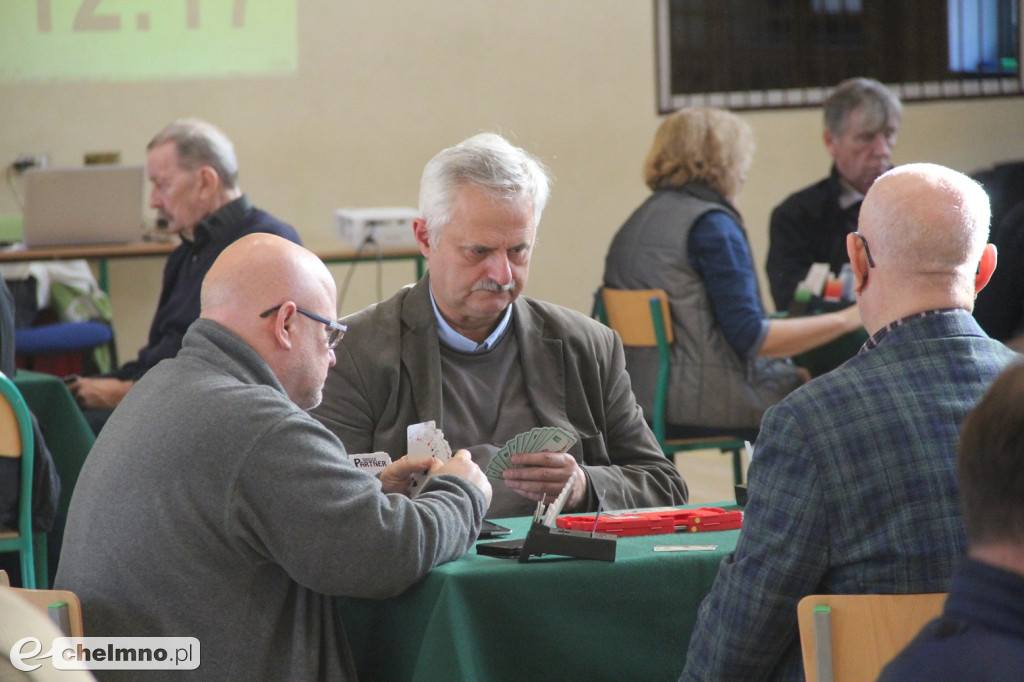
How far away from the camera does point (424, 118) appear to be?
6.74 m

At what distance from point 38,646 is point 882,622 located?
970mm

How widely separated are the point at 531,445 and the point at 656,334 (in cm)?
170

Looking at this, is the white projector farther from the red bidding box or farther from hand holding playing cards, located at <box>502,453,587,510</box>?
the red bidding box

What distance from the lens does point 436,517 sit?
176cm

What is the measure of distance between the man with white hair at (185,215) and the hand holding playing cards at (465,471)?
6.42 ft

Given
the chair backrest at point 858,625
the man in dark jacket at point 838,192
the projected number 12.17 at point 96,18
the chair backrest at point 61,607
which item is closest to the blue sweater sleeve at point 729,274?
the man in dark jacket at point 838,192

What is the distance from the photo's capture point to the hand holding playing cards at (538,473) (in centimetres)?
219

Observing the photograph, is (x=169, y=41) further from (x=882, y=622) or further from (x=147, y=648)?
(x=882, y=622)

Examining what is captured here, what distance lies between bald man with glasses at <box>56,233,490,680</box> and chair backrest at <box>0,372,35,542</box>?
126 centimetres

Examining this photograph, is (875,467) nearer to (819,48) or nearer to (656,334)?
(656,334)

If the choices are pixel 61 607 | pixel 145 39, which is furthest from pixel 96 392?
pixel 145 39

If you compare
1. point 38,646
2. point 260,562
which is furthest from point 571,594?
point 38,646

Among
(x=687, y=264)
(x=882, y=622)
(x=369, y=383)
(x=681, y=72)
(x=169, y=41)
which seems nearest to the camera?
(x=882, y=622)

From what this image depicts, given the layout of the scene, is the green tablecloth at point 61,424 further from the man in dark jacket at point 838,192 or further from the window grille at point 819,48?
the window grille at point 819,48
